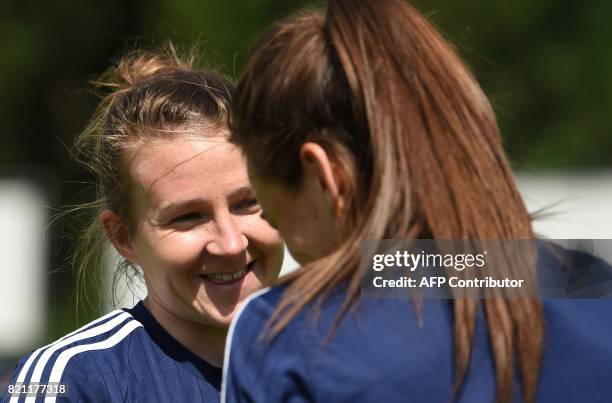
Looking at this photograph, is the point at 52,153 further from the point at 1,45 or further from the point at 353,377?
the point at 353,377

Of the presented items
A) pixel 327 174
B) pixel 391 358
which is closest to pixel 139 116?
pixel 327 174

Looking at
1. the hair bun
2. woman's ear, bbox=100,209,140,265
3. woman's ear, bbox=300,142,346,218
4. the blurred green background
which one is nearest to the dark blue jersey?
woman's ear, bbox=100,209,140,265

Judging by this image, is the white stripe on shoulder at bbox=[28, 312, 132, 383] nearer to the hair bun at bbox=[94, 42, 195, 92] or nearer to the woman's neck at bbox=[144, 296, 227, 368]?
the woman's neck at bbox=[144, 296, 227, 368]

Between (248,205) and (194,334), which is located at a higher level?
(248,205)

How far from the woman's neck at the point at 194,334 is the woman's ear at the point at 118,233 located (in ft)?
0.55

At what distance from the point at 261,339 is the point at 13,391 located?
92 centimetres

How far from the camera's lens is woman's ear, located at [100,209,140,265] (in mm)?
2408

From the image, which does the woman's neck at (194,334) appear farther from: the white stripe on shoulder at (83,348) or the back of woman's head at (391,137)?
the back of woman's head at (391,137)

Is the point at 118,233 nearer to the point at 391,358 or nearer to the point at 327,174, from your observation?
the point at 327,174

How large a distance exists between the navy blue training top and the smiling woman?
30.7 inches

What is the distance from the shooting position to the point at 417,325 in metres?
1.35

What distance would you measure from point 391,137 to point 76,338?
3.40ft

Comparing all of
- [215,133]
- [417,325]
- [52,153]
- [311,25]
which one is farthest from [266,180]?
[52,153]

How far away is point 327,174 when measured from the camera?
1.45m
